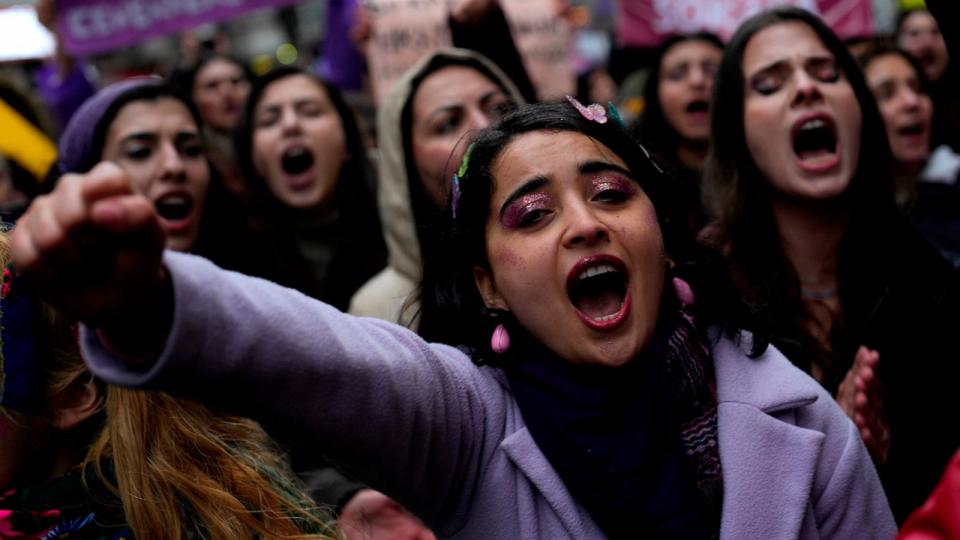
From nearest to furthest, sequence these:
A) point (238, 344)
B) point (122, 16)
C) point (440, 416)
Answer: point (238, 344)
point (440, 416)
point (122, 16)

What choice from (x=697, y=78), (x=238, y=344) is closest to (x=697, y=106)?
(x=697, y=78)

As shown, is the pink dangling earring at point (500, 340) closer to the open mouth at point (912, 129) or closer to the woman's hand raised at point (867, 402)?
the woman's hand raised at point (867, 402)

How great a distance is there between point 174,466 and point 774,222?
1.90 m

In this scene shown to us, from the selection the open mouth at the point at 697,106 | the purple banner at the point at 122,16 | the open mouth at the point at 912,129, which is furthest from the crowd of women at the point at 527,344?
the purple banner at the point at 122,16

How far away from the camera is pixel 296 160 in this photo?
4230 millimetres

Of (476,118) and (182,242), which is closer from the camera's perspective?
(476,118)

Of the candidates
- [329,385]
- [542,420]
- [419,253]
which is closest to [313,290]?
[419,253]

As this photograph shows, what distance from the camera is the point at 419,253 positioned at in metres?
3.34

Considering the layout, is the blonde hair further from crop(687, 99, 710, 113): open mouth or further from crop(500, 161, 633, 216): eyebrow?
crop(687, 99, 710, 113): open mouth

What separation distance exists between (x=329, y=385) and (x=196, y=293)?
23 cm

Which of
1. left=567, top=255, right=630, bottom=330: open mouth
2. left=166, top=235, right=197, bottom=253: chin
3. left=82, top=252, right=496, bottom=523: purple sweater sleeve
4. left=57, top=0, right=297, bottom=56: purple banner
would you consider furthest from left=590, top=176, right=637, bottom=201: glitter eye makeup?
left=57, top=0, right=297, bottom=56: purple banner

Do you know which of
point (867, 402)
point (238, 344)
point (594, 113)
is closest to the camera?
point (238, 344)

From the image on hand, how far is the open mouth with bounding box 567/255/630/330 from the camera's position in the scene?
183cm

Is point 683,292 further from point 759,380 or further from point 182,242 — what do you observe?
point 182,242
